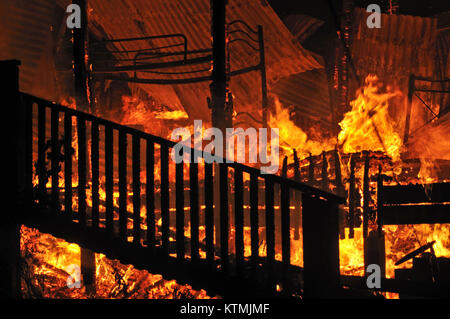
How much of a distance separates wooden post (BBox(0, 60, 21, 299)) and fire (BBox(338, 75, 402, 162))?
7.77 meters

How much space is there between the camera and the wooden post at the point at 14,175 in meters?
6.07

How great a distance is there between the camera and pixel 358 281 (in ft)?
23.2

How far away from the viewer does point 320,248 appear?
5.45 metres

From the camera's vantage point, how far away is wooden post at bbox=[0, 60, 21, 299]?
6.07 meters

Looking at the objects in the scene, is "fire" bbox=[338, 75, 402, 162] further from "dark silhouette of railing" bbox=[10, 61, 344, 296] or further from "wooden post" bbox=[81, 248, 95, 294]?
"wooden post" bbox=[81, 248, 95, 294]

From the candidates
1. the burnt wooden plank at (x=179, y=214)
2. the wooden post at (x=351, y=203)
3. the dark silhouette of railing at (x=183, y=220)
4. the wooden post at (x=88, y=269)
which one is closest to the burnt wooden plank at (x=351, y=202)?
the wooden post at (x=351, y=203)

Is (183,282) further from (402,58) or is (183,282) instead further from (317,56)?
(402,58)

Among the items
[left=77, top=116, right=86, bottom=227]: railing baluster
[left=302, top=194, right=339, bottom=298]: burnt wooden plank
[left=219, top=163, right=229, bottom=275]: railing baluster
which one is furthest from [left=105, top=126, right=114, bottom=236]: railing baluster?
[left=302, top=194, right=339, bottom=298]: burnt wooden plank

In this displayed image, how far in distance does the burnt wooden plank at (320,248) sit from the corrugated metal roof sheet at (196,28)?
971cm

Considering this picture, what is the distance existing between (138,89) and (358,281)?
10620 millimetres

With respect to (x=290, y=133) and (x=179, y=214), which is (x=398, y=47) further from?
(x=179, y=214)

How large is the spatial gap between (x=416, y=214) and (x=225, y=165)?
12.1 ft

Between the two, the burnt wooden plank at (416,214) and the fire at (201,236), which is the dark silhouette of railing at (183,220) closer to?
the fire at (201,236)

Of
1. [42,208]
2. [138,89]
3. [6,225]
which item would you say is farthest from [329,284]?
[138,89]
